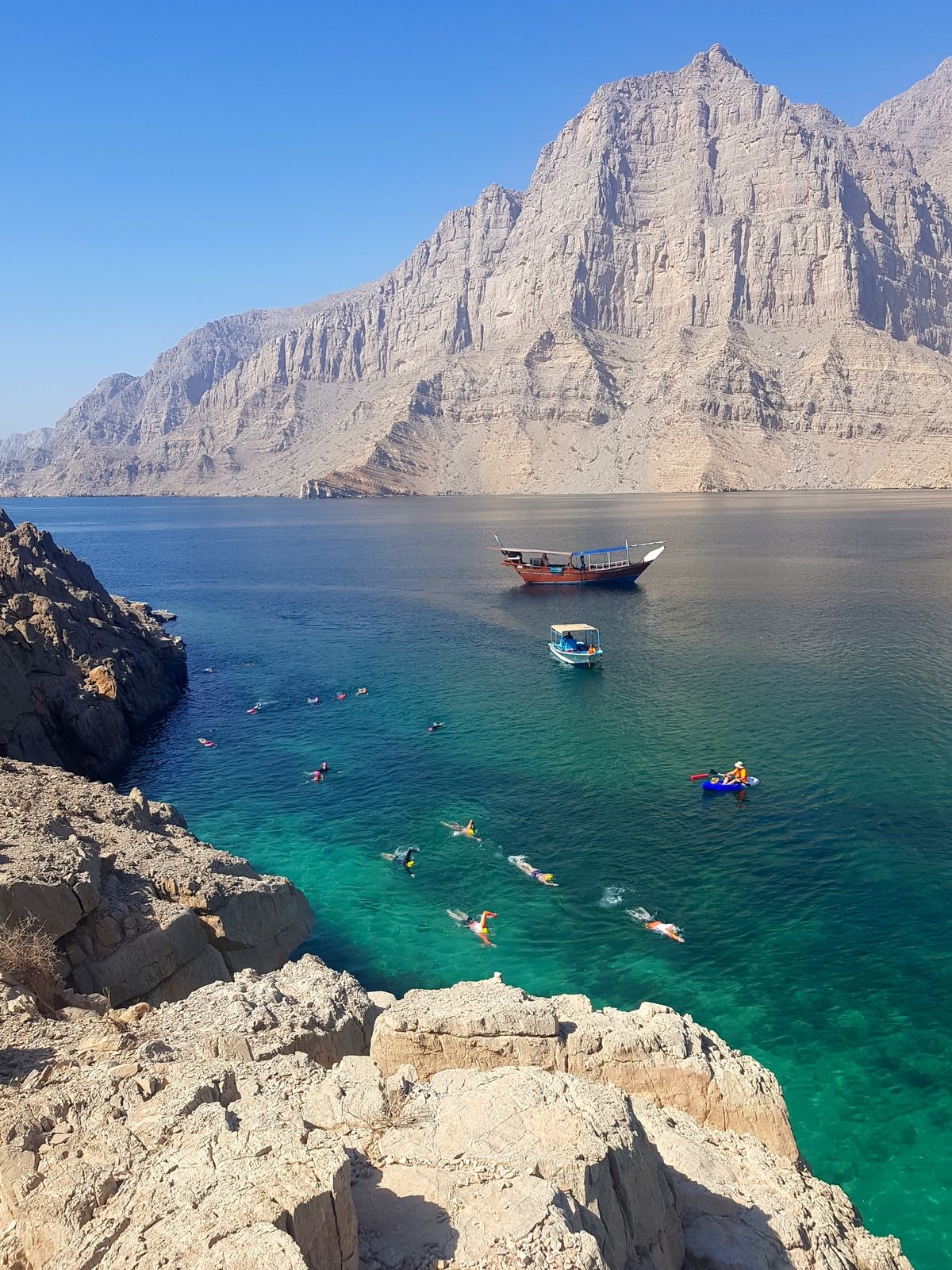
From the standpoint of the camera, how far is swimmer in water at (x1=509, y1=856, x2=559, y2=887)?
3388 cm

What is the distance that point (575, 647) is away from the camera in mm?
70312

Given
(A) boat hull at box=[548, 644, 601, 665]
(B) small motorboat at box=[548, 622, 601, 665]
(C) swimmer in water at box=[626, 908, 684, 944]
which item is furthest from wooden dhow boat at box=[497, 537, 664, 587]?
(C) swimmer in water at box=[626, 908, 684, 944]

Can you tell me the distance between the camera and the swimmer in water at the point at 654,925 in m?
29.5

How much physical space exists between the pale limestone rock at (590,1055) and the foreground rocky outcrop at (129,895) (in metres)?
10.1

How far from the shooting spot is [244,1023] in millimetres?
16156

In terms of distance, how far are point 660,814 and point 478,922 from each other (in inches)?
480

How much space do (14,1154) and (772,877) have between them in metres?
29.1

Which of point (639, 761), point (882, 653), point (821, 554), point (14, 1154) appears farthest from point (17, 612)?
point (821, 554)

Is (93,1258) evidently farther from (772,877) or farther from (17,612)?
(17,612)

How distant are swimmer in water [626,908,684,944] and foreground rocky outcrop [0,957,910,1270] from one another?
13896 millimetres

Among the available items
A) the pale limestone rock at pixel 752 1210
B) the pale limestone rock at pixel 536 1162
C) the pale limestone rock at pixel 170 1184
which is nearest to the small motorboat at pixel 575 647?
the pale limestone rock at pixel 752 1210

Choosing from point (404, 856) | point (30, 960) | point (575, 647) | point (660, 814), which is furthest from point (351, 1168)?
point (575, 647)

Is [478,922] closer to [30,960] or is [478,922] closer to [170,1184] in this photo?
[30,960]

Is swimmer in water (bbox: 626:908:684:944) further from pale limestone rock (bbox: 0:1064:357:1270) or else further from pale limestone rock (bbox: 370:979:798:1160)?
pale limestone rock (bbox: 0:1064:357:1270)
